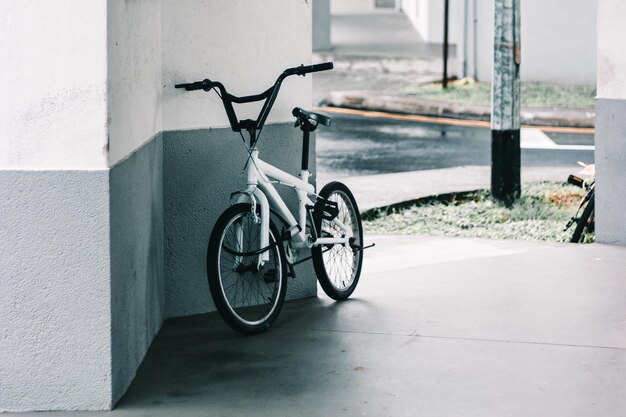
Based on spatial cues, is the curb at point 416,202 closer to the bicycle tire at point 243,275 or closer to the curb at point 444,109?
the bicycle tire at point 243,275

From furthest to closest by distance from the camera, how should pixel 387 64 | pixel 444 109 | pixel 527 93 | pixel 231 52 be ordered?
pixel 387 64 → pixel 527 93 → pixel 444 109 → pixel 231 52

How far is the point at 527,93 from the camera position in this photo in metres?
18.8

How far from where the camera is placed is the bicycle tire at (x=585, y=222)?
9219 mm

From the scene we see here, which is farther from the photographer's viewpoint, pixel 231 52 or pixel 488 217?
pixel 488 217

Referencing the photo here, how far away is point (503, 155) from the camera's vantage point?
434 inches

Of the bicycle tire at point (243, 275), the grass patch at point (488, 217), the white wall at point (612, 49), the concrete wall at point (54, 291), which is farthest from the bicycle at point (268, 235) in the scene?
the grass patch at point (488, 217)

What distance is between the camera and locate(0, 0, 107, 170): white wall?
499 cm

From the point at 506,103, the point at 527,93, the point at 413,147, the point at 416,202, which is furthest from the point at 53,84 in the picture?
the point at 527,93

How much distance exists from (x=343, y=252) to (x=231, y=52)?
4.81 ft

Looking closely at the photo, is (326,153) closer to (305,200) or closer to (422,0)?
(305,200)

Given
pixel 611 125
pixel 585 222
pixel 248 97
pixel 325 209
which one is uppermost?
pixel 248 97

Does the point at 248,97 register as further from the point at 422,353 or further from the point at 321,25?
the point at 321,25

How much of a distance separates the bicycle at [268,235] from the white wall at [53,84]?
1326mm

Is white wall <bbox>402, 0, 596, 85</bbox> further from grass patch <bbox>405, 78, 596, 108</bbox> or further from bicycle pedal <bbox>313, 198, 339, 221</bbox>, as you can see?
bicycle pedal <bbox>313, 198, 339, 221</bbox>
